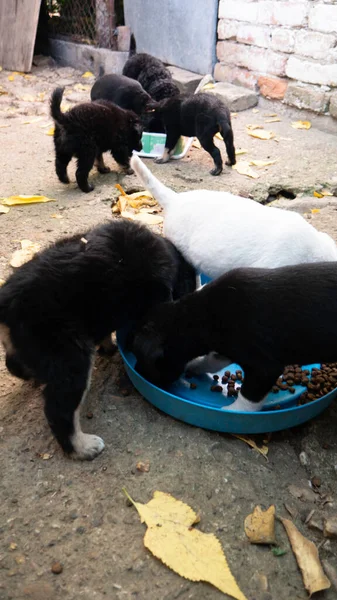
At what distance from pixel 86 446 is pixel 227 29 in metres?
7.58

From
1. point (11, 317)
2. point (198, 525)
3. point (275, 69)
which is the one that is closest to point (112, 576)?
point (198, 525)

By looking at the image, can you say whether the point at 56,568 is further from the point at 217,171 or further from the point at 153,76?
the point at 153,76

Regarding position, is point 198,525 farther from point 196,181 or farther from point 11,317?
point 196,181

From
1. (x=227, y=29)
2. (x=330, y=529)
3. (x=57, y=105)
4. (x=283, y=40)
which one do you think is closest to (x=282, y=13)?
(x=283, y=40)

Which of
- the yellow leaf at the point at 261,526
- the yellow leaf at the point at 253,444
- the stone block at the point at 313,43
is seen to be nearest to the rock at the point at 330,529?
the yellow leaf at the point at 261,526

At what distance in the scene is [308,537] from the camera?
84.3 inches

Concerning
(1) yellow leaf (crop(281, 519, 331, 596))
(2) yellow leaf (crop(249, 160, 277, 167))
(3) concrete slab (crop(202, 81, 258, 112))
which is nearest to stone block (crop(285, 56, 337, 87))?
(3) concrete slab (crop(202, 81, 258, 112))

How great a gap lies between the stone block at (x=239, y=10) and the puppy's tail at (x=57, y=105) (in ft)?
13.5

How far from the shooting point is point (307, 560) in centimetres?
200

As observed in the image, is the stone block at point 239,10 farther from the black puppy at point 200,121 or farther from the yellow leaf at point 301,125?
Answer: the black puppy at point 200,121

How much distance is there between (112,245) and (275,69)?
6117mm

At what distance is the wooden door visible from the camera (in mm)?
9969

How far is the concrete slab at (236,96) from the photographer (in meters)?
7.74

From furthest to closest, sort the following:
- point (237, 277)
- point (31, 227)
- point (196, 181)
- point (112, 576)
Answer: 1. point (196, 181)
2. point (31, 227)
3. point (237, 277)
4. point (112, 576)
